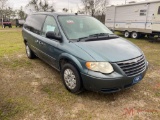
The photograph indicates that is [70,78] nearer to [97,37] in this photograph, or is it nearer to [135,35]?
[97,37]

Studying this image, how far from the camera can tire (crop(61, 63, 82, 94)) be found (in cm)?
318

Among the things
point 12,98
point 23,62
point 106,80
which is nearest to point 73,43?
point 106,80

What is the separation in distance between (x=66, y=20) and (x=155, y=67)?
11.5 ft

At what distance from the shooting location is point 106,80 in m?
2.82

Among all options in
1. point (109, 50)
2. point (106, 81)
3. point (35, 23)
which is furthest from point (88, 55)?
point (35, 23)

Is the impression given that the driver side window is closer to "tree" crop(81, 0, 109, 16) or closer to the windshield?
the windshield

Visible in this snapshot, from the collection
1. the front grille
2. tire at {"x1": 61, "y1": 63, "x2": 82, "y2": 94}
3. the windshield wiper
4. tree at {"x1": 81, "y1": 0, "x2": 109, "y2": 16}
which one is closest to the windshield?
the windshield wiper

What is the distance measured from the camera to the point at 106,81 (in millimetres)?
2826

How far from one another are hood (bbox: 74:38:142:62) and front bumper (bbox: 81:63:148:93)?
0.31 meters

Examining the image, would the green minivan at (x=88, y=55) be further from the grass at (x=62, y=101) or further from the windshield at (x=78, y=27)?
the grass at (x=62, y=101)

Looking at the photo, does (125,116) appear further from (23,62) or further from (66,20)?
(23,62)

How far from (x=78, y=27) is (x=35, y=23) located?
1848mm

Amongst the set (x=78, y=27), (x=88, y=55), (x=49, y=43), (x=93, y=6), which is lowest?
(x=88, y=55)

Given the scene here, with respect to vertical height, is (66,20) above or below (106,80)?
above
